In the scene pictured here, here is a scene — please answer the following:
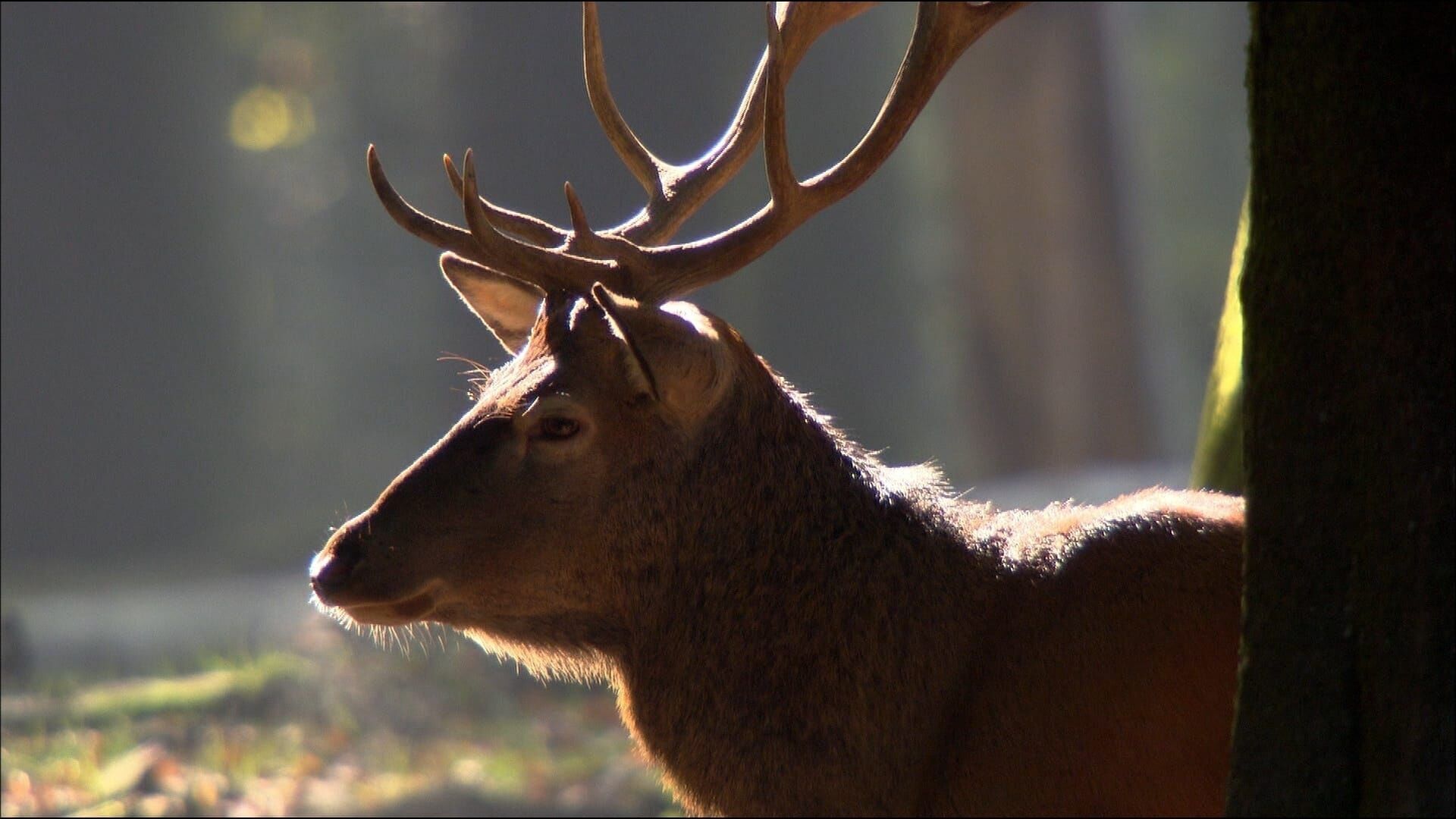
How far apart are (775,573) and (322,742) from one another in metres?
5.17

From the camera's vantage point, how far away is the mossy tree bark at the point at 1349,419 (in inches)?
103

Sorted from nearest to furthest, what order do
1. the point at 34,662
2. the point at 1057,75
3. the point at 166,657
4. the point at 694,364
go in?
1. the point at 694,364
2. the point at 34,662
3. the point at 166,657
4. the point at 1057,75

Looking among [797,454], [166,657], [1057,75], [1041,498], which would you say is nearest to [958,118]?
[1057,75]

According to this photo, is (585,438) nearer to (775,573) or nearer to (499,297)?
(775,573)

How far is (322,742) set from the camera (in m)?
7.91

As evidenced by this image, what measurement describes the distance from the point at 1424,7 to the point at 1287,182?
0.38m

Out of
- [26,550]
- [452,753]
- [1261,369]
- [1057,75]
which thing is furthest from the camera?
[1057,75]

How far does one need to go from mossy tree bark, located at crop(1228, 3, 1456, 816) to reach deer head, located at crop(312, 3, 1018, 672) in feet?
3.85

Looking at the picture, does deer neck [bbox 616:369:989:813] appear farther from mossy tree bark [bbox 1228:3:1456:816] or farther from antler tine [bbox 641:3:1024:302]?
mossy tree bark [bbox 1228:3:1456:816]

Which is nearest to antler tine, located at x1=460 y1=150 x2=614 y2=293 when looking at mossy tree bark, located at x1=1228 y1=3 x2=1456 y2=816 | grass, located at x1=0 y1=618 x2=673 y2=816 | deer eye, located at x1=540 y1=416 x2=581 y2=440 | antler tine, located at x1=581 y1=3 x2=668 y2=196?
deer eye, located at x1=540 y1=416 x2=581 y2=440

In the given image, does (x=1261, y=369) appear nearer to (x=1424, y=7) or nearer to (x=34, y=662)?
(x=1424, y=7)

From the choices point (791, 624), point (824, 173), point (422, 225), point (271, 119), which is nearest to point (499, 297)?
point (422, 225)

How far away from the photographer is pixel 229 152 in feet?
81.5

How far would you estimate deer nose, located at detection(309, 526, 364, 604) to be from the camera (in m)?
3.32
